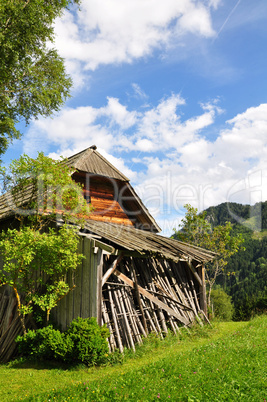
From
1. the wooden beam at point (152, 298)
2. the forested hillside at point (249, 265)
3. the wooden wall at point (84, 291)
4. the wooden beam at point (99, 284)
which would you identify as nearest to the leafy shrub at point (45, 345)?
the wooden wall at point (84, 291)

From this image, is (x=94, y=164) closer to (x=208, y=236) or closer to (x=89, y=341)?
(x=89, y=341)

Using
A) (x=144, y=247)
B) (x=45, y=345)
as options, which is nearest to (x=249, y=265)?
(x=144, y=247)

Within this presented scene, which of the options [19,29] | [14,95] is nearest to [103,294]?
[14,95]

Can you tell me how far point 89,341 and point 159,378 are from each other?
9.06ft

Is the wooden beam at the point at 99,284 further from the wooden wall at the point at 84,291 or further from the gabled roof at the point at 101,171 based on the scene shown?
the gabled roof at the point at 101,171

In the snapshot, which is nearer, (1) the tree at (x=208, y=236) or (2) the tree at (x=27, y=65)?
(2) the tree at (x=27, y=65)

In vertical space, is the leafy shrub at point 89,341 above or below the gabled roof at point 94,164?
below

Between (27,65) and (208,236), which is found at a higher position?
(27,65)

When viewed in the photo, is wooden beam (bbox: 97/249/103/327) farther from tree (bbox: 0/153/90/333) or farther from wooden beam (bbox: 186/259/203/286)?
wooden beam (bbox: 186/259/203/286)

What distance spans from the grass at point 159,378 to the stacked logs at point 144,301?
902 mm

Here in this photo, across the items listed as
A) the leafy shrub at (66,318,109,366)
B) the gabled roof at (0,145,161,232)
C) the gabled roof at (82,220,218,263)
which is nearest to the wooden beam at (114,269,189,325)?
the gabled roof at (82,220,218,263)

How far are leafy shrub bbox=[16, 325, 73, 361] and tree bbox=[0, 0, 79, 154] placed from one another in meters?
8.91

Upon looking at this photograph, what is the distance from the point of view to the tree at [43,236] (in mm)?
10383

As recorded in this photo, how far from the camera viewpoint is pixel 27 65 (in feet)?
47.9
